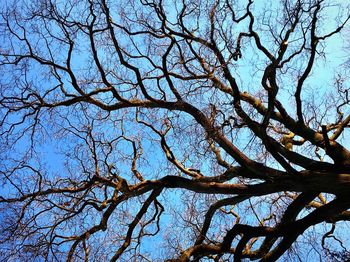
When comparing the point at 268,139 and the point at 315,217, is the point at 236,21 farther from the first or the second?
the point at 315,217

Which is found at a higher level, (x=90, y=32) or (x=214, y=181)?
(x=90, y=32)

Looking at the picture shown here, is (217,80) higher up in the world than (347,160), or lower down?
higher up

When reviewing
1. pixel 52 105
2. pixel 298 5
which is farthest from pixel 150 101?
pixel 298 5

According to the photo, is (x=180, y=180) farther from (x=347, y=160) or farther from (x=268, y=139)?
(x=347, y=160)

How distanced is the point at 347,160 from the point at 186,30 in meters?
3.75

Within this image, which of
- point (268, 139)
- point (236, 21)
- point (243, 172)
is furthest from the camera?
point (236, 21)

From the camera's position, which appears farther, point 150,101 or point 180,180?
point 150,101

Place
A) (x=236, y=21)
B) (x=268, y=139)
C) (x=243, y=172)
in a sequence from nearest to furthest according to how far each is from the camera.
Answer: (x=268, y=139) → (x=243, y=172) → (x=236, y=21)

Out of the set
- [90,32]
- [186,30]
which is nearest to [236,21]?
[186,30]

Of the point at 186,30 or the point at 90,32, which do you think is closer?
the point at 90,32

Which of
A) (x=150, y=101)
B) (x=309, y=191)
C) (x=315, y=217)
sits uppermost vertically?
(x=150, y=101)

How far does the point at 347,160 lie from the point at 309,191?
2.70ft

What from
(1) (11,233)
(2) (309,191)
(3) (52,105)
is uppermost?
(3) (52,105)

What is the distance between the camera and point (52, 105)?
285 inches
